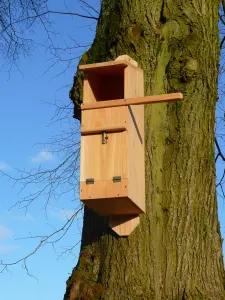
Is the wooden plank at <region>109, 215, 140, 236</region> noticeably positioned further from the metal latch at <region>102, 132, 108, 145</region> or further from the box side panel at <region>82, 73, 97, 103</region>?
the box side panel at <region>82, 73, 97, 103</region>

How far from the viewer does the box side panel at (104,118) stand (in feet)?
9.59

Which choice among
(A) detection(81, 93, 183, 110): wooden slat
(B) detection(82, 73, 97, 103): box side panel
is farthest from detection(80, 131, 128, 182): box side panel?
(B) detection(82, 73, 97, 103): box side panel

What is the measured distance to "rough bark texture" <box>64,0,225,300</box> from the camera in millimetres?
2992

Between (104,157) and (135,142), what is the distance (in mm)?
229

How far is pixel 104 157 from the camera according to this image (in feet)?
9.46

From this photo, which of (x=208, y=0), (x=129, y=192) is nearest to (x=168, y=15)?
(x=208, y=0)

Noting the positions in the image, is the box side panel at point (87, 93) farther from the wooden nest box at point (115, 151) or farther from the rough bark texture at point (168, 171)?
the rough bark texture at point (168, 171)

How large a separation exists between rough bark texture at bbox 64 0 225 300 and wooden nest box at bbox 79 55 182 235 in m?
0.15

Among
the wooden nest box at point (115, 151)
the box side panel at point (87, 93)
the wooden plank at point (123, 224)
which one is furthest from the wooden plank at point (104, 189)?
the box side panel at point (87, 93)

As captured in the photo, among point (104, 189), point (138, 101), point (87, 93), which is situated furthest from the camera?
point (87, 93)

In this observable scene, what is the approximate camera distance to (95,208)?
293cm

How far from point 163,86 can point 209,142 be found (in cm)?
43

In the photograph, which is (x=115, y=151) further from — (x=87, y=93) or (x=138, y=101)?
(x=87, y=93)

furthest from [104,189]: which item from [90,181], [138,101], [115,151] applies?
[138,101]
